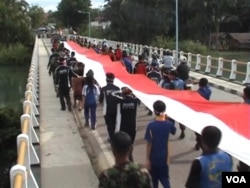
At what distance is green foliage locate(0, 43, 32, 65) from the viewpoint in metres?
70.7

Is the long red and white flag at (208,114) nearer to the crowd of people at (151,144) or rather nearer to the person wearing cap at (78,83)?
the crowd of people at (151,144)

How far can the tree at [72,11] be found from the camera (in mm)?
120500

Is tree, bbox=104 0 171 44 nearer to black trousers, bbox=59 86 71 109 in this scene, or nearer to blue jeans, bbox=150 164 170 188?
black trousers, bbox=59 86 71 109

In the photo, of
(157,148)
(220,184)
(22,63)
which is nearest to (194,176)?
(220,184)

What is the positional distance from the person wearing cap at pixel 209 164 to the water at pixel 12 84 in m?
31.0

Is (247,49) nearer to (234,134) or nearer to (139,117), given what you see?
(139,117)

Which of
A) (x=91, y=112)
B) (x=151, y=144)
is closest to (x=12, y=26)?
(x=91, y=112)

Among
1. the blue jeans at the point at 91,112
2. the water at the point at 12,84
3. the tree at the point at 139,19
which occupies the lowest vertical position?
the water at the point at 12,84

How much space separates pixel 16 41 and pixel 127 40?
1671cm

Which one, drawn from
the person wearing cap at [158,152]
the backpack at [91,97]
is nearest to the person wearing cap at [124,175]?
the person wearing cap at [158,152]

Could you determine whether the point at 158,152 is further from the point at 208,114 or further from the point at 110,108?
the point at 110,108

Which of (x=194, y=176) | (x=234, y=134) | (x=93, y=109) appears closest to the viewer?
(x=194, y=176)

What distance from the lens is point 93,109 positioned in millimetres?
13023

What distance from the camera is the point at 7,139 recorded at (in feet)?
58.4
